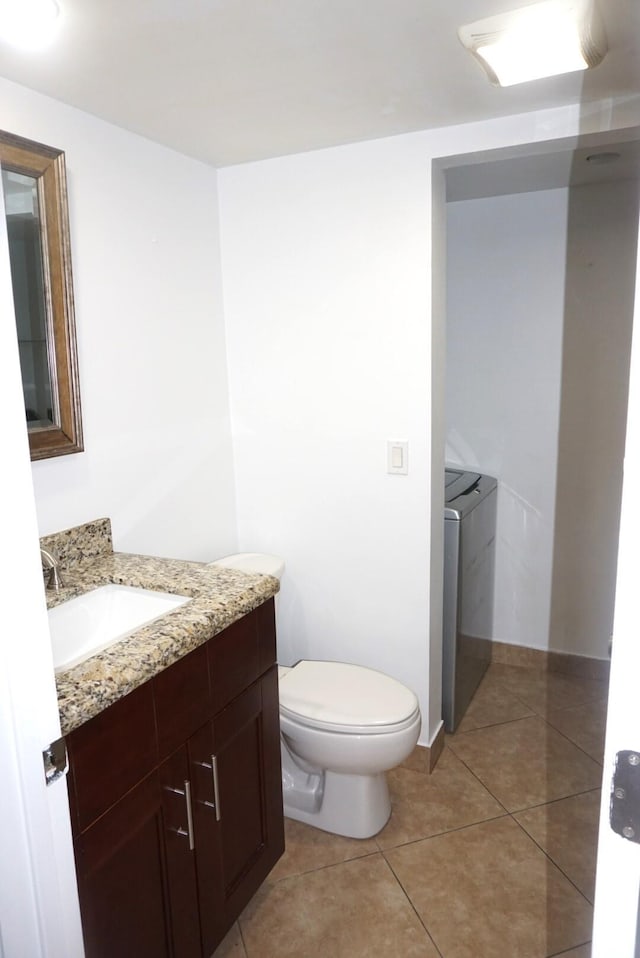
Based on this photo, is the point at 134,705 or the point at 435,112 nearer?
the point at 134,705

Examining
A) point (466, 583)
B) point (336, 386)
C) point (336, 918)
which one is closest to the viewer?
point (336, 918)

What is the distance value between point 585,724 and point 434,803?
0.81 metres

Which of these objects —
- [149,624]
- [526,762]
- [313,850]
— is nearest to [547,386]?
[526,762]

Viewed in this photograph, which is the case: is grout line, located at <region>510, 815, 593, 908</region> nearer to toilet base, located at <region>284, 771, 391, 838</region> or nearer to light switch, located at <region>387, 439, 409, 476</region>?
toilet base, located at <region>284, 771, 391, 838</region>

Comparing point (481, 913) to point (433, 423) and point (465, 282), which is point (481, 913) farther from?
point (465, 282)

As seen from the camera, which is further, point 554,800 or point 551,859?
point 554,800

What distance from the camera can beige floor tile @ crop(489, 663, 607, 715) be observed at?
2816 millimetres

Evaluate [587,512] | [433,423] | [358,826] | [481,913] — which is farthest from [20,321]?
[587,512]

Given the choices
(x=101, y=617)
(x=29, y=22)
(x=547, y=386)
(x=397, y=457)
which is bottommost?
(x=101, y=617)

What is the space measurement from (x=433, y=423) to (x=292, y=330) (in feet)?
2.01

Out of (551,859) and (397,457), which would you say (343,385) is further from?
(551,859)

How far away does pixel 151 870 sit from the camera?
4.25ft

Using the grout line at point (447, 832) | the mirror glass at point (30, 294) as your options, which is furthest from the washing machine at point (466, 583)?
the mirror glass at point (30, 294)

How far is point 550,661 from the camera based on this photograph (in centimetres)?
307
